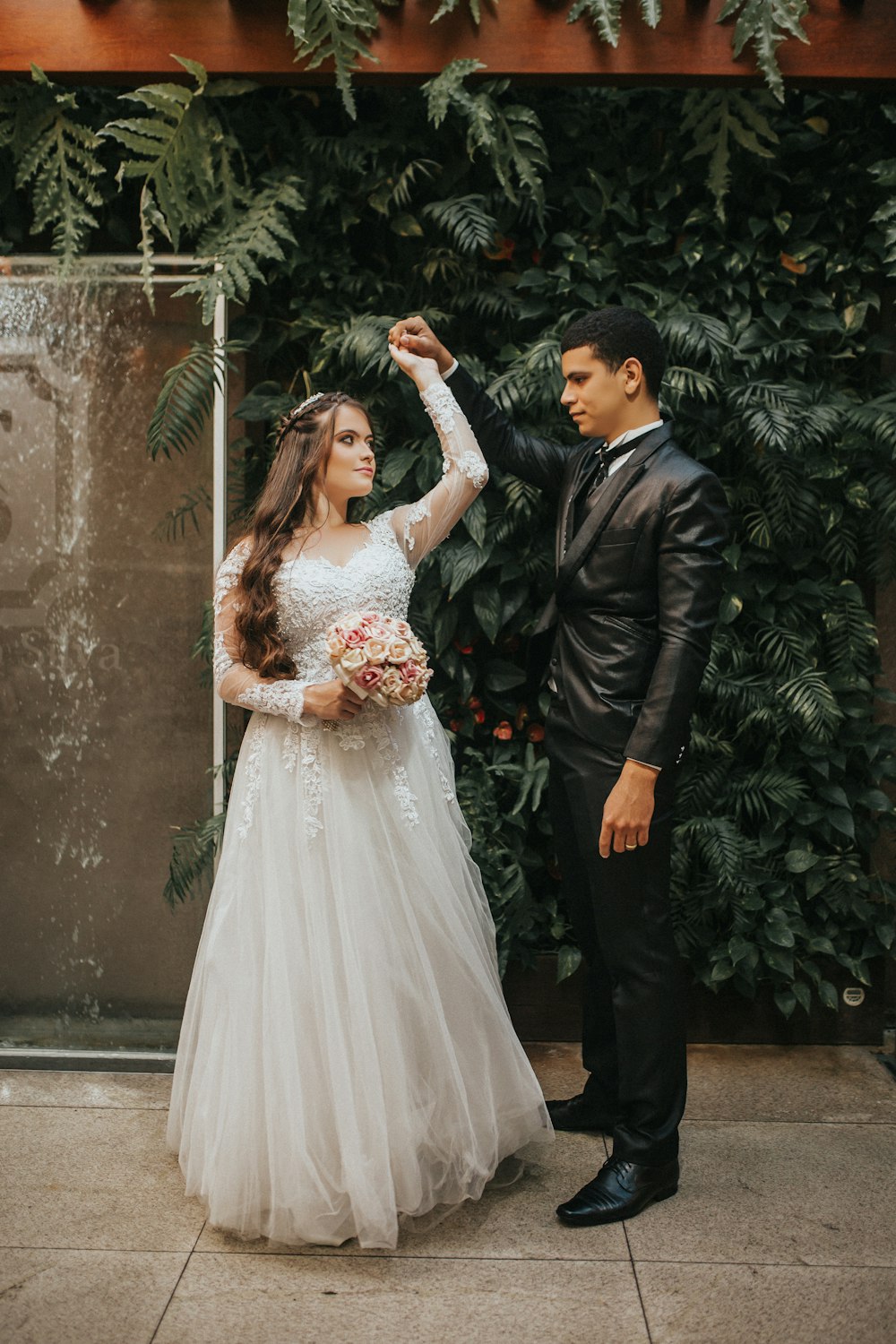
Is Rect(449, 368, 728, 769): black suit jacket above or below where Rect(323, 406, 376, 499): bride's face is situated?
below

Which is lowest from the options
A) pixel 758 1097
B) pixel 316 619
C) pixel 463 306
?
pixel 758 1097

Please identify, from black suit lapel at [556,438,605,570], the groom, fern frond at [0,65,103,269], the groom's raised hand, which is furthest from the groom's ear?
fern frond at [0,65,103,269]

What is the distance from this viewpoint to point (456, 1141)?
2.71 metres

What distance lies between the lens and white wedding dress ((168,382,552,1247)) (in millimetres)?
2592

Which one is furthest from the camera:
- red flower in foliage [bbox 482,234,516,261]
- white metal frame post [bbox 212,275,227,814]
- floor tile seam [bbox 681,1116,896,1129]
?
red flower in foliage [bbox 482,234,516,261]

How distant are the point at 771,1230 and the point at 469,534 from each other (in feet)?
6.90

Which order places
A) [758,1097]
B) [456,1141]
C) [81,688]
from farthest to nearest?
[81,688] < [758,1097] < [456,1141]

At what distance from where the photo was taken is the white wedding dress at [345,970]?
259 centimetres

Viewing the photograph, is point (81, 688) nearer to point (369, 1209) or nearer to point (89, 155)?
point (89, 155)

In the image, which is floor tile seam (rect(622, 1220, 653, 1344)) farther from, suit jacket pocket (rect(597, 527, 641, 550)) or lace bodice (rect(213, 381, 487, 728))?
suit jacket pocket (rect(597, 527, 641, 550))

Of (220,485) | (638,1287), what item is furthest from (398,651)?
(638,1287)

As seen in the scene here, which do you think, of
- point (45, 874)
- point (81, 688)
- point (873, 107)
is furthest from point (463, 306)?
point (45, 874)

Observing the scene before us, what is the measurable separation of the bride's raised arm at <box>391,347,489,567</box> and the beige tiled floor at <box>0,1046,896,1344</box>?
5.66 feet

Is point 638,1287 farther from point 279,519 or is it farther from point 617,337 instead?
point 617,337
